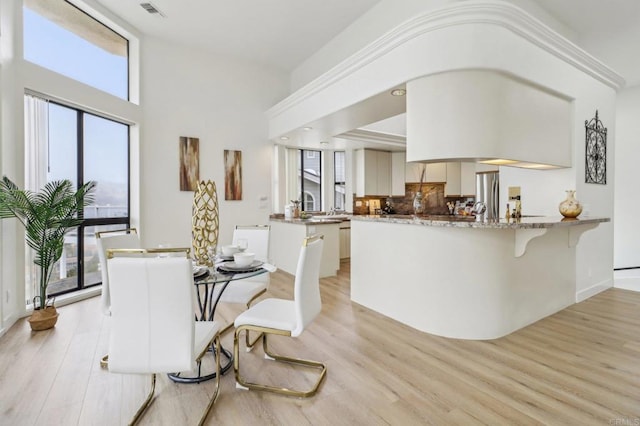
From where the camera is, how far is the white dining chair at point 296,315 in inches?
77.5

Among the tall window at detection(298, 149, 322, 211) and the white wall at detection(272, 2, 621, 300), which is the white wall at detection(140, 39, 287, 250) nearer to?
the tall window at detection(298, 149, 322, 211)

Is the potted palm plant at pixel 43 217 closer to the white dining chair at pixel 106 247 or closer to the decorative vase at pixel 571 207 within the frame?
the white dining chair at pixel 106 247

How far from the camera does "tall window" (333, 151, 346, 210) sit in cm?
745

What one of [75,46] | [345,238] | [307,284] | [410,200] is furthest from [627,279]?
[75,46]

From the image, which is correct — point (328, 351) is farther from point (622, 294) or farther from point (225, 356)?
point (622, 294)

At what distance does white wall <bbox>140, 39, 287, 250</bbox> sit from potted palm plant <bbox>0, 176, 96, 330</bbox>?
149 cm

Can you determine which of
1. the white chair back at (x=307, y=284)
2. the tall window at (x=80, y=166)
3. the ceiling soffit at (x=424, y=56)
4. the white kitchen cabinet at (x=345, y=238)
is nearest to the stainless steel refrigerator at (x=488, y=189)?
the ceiling soffit at (x=424, y=56)

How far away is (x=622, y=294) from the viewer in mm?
4062

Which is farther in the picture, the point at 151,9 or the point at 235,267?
the point at 151,9

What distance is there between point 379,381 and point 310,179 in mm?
5389

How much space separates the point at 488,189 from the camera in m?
6.03

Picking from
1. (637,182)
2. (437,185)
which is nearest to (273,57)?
(437,185)

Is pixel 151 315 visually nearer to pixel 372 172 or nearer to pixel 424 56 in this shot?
pixel 424 56

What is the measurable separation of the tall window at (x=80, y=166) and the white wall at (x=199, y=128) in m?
0.33
